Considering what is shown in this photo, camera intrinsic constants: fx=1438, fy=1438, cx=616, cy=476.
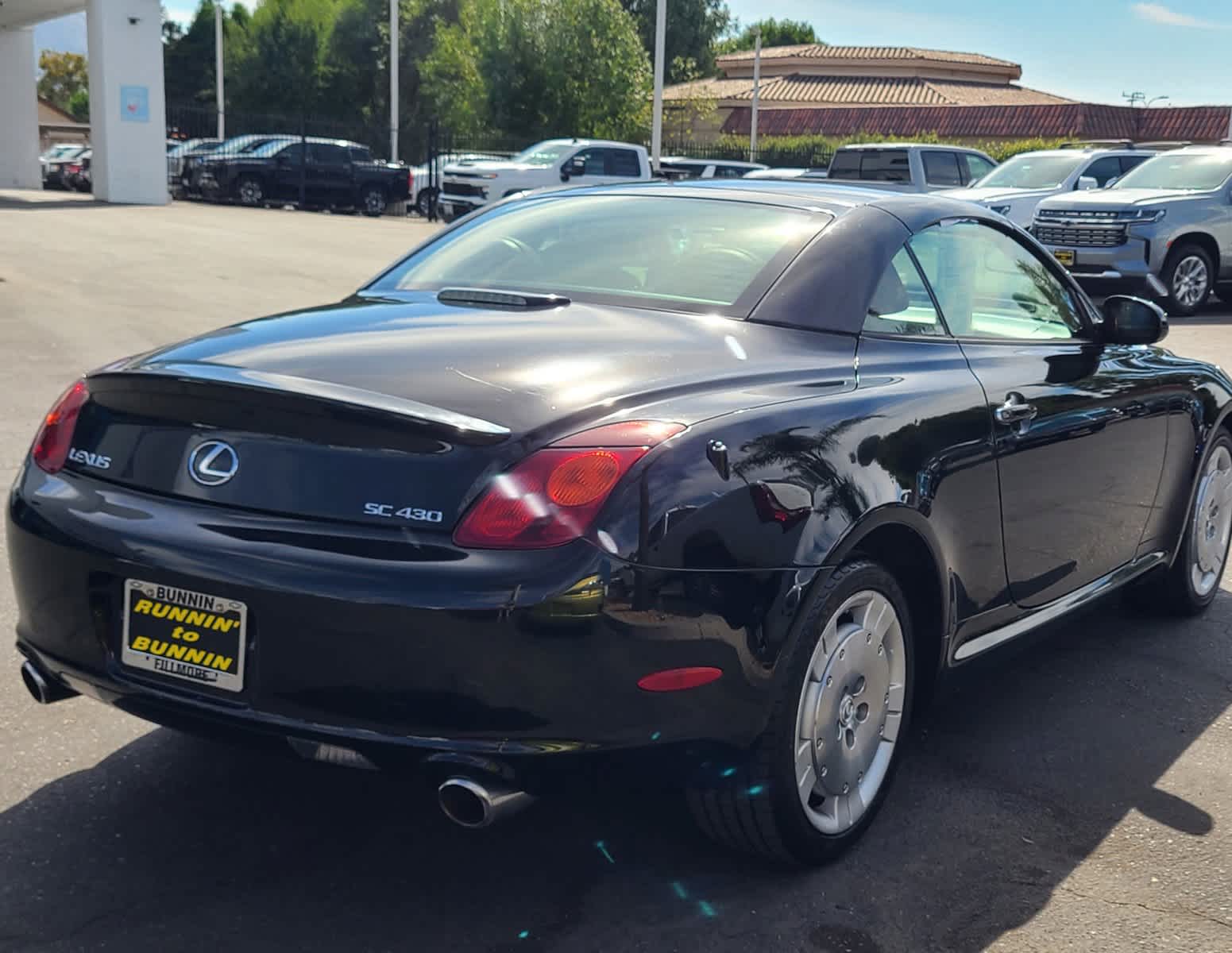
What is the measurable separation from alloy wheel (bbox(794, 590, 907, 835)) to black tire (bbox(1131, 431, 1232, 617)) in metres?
2.00

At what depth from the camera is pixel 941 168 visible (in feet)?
64.3

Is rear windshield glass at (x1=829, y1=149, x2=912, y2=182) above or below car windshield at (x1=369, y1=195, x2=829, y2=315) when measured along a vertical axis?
above

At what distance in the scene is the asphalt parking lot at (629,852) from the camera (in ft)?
9.58

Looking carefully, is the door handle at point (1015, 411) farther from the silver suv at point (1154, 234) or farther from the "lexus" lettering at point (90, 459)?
the silver suv at point (1154, 234)

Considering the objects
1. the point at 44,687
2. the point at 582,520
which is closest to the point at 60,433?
the point at 44,687

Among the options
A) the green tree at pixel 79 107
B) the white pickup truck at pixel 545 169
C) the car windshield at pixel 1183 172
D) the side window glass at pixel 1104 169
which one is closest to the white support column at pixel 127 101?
the white pickup truck at pixel 545 169

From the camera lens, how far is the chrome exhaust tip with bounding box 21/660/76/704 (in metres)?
3.17

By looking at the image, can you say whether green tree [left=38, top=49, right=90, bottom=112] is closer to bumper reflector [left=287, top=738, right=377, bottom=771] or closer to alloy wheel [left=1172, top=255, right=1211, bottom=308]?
alloy wheel [left=1172, top=255, right=1211, bottom=308]

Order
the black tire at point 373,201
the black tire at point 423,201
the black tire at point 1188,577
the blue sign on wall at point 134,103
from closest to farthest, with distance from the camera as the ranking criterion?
the black tire at point 1188,577, the blue sign on wall at point 134,103, the black tire at point 373,201, the black tire at point 423,201

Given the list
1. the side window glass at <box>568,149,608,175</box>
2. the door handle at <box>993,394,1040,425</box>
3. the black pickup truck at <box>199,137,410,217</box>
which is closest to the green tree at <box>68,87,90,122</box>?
the black pickup truck at <box>199,137,410,217</box>

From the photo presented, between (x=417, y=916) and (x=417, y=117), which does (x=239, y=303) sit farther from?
(x=417, y=117)

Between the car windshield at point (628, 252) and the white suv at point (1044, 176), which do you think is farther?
the white suv at point (1044, 176)

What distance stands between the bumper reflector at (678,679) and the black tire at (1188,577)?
9.04ft

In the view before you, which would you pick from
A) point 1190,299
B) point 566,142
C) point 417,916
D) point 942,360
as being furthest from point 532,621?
point 566,142
